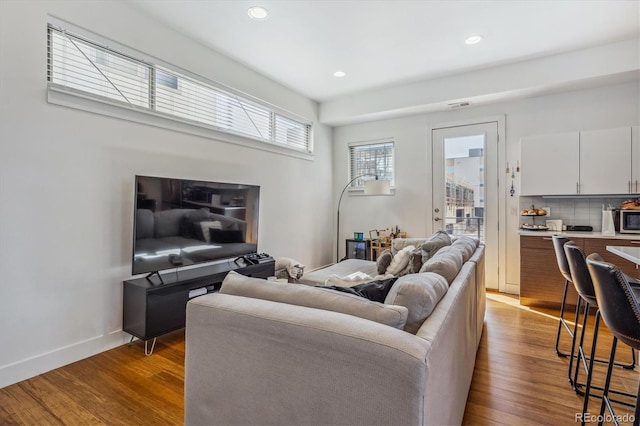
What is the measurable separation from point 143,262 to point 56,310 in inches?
25.2

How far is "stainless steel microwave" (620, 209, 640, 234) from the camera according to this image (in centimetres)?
339

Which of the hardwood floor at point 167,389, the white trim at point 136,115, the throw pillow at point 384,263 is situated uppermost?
the white trim at point 136,115

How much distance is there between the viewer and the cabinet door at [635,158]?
341cm

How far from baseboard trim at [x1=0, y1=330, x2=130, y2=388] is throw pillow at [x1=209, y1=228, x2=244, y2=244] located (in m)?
1.14

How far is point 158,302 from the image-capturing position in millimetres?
2535

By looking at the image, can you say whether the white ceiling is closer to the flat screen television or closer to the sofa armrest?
the flat screen television

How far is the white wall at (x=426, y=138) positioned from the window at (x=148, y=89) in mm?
1859

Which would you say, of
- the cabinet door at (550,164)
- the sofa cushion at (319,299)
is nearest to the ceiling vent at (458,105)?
the cabinet door at (550,164)

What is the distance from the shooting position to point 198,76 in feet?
11.2

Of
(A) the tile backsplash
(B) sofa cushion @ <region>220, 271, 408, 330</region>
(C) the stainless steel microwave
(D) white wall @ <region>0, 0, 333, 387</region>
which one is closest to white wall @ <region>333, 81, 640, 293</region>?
(A) the tile backsplash

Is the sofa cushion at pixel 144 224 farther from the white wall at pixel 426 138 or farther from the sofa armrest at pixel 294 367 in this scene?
the white wall at pixel 426 138

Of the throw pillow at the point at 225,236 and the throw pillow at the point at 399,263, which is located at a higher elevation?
the throw pillow at the point at 225,236

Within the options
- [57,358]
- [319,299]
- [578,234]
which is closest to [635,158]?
[578,234]

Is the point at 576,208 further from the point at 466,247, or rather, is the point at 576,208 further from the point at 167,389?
the point at 167,389
